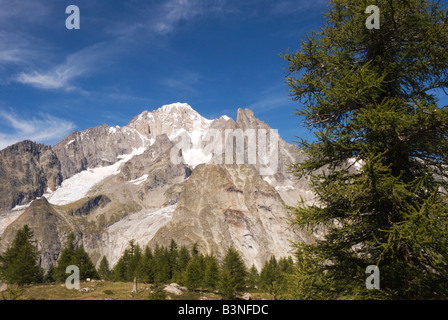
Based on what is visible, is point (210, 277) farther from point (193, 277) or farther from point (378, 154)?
point (378, 154)

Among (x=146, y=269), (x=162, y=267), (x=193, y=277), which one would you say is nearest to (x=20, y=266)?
(x=146, y=269)

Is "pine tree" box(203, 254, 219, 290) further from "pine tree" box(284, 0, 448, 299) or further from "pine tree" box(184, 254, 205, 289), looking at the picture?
"pine tree" box(284, 0, 448, 299)

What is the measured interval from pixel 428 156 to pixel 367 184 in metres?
2.23

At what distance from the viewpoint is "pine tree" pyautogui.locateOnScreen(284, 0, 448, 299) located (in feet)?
23.4

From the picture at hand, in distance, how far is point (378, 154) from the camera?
746 centimetres

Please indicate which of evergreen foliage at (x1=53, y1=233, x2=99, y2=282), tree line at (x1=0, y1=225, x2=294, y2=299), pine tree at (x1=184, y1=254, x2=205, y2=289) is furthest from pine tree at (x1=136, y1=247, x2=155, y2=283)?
pine tree at (x1=184, y1=254, x2=205, y2=289)

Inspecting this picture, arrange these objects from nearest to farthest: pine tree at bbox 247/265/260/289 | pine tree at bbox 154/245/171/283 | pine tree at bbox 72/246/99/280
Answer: pine tree at bbox 72/246/99/280 < pine tree at bbox 154/245/171/283 < pine tree at bbox 247/265/260/289

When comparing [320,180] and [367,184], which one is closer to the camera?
[367,184]

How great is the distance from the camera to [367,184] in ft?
24.1
